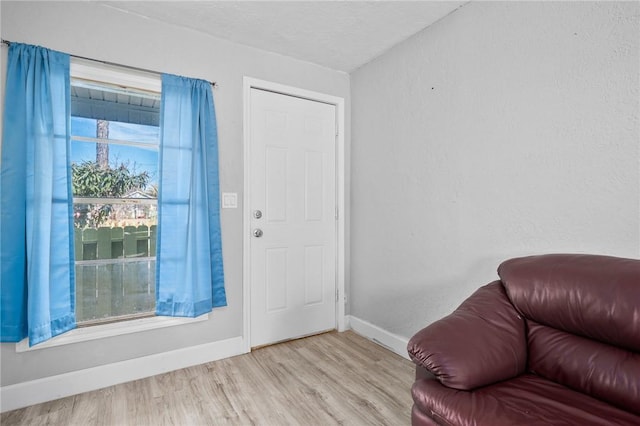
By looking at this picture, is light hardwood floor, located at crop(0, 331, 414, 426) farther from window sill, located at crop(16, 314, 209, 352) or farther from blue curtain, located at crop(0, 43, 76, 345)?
blue curtain, located at crop(0, 43, 76, 345)

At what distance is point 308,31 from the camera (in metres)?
2.44

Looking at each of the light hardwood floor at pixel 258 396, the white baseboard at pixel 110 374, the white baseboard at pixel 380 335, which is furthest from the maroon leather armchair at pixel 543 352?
the white baseboard at pixel 110 374

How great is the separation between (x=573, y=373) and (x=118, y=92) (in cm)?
307

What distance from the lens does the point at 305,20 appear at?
231 cm

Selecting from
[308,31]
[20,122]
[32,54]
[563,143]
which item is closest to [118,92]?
[32,54]

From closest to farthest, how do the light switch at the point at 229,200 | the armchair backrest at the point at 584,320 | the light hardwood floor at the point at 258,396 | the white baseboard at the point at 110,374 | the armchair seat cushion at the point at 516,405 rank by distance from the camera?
the armchair seat cushion at the point at 516,405
the armchair backrest at the point at 584,320
the light hardwood floor at the point at 258,396
the white baseboard at the point at 110,374
the light switch at the point at 229,200

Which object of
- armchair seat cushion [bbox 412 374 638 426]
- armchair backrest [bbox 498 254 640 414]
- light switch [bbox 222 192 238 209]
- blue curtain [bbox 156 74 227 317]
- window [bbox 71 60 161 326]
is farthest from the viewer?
light switch [bbox 222 192 238 209]

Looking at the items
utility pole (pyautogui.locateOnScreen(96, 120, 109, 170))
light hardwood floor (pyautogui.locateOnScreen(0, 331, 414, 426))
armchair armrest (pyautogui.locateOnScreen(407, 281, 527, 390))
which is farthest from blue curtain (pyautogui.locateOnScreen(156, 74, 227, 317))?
armchair armrest (pyautogui.locateOnScreen(407, 281, 527, 390))

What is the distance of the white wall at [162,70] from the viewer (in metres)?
1.97

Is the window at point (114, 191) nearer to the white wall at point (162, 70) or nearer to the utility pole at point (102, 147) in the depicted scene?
the utility pole at point (102, 147)

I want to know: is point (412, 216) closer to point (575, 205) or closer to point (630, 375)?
point (575, 205)

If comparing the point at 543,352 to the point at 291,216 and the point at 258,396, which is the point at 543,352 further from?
the point at 291,216

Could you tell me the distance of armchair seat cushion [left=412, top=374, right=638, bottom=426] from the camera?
108 cm

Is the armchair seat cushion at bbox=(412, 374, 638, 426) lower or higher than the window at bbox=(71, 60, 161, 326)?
lower
